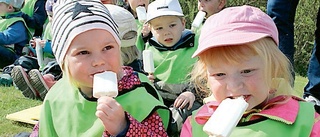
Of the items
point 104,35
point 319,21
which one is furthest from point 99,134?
point 319,21

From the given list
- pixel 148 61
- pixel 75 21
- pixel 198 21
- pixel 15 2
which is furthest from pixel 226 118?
pixel 15 2

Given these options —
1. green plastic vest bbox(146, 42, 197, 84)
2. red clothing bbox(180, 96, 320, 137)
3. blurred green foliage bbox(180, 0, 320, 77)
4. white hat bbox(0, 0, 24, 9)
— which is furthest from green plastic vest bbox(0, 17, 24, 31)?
red clothing bbox(180, 96, 320, 137)

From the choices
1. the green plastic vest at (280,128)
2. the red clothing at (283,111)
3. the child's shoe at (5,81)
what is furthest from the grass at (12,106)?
the green plastic vest at (280,128)

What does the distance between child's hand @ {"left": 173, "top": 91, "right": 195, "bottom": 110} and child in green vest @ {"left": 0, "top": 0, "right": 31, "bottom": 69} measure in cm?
422

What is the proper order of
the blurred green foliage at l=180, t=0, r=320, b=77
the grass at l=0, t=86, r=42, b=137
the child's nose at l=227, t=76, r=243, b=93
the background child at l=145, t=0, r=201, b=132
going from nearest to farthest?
the child's nose at l=227, t=76, r=243, b=93 → the background child at l=145, t=0, r=201, b=132 → the grass at l=0, t=86, r=42, b=137 → the blurred green foliage at l=180, t=0, r=320, b=77

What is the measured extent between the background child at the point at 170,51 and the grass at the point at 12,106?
1.27 m

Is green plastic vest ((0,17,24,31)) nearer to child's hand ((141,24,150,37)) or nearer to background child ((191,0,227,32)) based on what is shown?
child's hand ((141,24,150,37))

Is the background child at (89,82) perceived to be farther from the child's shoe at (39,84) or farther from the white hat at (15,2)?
the white hat at (15,2)

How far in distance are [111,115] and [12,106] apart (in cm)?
365

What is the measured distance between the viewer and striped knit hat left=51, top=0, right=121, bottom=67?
2783mm

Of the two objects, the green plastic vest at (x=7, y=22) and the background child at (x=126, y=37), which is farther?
the green plastic vest at (x=7, y=22)

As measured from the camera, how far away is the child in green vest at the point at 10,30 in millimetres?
7809

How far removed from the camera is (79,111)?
2.94 m

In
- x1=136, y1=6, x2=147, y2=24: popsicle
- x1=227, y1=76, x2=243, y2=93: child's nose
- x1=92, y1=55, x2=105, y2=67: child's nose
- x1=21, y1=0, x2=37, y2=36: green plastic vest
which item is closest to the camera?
x1=227, y1=76, x2=243, y2=93: child's nose
